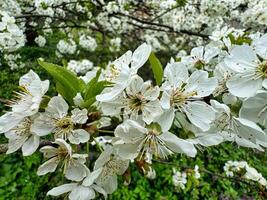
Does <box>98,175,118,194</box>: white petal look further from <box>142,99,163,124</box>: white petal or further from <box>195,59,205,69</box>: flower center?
<box>195,59,205,69</box>: flower center

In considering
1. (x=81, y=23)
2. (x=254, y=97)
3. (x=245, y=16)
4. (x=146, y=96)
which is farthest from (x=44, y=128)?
(x=81, y=23)

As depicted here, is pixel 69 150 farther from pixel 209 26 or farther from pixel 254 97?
pixel 209 26

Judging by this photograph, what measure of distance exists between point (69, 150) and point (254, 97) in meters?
A: 0.46

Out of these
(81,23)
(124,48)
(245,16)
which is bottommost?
(124,48)

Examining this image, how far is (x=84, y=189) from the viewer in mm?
1076

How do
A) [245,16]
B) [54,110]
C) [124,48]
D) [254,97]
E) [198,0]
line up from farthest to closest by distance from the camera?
1. [124,48]
2. [198,0]
3. [245,16]
4. [54,110]
5. [254,97]

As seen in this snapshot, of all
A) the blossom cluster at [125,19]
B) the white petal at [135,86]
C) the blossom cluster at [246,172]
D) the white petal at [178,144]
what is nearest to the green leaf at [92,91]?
the white petal at [135,86]

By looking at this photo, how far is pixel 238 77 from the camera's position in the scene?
0.92 m

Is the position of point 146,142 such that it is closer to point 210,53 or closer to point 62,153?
point 62,153

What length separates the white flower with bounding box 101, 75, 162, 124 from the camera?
36.3 inches

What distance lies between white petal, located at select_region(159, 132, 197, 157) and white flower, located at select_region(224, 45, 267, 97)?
0.52ft

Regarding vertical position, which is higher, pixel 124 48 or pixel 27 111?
pixel 27 111

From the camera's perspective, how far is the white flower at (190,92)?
3.09ft

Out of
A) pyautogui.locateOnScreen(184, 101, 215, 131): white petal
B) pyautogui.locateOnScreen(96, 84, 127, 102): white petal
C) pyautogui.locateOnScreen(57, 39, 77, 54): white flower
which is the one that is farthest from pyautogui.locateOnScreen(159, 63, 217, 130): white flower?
pyautogui.locateOnScreen(57, 39, 77, 54): white flower
